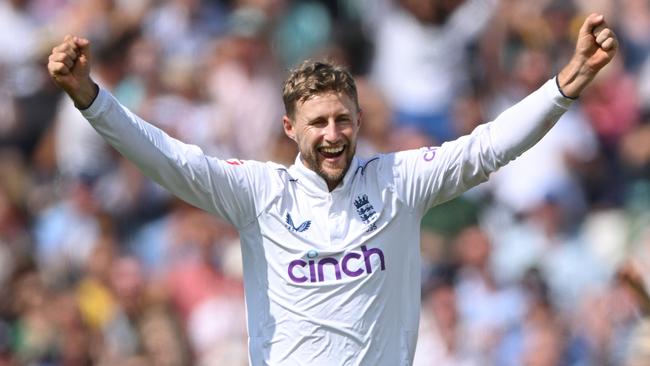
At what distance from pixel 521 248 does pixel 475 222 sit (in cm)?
42

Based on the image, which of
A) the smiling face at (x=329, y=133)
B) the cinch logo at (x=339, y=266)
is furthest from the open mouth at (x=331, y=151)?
the cinch logo at (x=339, y=266)

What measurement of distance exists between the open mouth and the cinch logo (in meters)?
0.40

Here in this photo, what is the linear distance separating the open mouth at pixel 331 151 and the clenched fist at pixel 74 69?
Result: 3.23 feet

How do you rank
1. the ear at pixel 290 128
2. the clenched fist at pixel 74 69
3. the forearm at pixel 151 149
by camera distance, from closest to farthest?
the clenched fist at pixel 74 69 → the forearm at pixel 151 149 → the ear at pixel 290 128

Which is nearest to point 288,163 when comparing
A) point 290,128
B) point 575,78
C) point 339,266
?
point 290,128

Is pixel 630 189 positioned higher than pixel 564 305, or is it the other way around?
pixel 630 189

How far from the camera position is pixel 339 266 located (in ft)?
18.7

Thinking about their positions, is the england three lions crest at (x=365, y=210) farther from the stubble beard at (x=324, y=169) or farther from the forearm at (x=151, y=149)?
the forearm at (x=151, y=149)

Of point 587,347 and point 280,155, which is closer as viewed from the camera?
point 587,347

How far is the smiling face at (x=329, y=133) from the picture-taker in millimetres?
5766

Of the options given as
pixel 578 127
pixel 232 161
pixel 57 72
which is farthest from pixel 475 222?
pixel 57 72

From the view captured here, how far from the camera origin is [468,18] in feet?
37.3

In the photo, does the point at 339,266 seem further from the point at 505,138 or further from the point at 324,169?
the point at 505,138

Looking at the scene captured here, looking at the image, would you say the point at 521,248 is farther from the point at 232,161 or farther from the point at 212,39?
the point at 232,161
